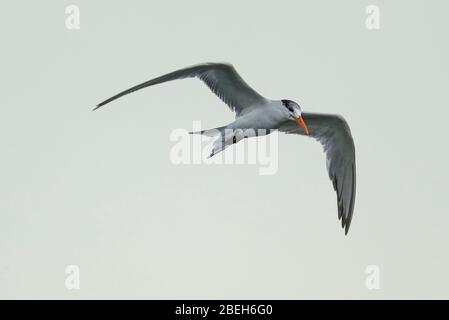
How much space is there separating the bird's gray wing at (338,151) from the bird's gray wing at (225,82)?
99 cm

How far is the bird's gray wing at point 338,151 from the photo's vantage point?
13367mm

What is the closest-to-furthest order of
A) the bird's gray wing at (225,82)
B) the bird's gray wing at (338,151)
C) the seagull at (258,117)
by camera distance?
the bird's gray wing at (225,82)
the seagull at (258,117)
the bird's gray wing at (338,151)

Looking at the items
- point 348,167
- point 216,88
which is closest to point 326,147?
point 348,167

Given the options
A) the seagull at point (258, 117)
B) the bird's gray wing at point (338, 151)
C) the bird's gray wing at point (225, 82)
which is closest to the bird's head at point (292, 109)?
the seagull at point (258, 117)

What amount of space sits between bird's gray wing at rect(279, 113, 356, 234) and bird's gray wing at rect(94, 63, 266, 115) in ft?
3.23

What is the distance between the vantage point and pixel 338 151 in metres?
13.7

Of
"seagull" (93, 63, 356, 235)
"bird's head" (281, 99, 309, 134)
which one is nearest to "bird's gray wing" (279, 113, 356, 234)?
"seagull" (93, 63, 356, 235)

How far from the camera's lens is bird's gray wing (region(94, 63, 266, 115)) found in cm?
1198

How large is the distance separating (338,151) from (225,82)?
2514mm

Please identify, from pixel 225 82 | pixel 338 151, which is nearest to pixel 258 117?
pixel 225 82

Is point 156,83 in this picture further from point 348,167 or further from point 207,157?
point 348,167

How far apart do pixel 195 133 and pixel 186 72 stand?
902 mm

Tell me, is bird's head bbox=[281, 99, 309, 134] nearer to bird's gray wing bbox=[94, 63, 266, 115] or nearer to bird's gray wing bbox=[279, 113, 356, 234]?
bird's gray wing bbox=[94, 63, 266, 115]

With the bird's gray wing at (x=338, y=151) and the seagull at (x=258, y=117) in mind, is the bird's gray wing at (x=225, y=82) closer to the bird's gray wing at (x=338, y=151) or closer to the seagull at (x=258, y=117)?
the seagull at (x=258, y=117)
